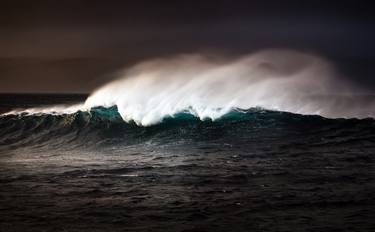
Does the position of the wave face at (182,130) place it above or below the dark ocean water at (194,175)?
above

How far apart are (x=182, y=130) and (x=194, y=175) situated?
7.75 metres

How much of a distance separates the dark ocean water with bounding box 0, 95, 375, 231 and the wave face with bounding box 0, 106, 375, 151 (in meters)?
0.04

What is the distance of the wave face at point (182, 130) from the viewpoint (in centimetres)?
1766

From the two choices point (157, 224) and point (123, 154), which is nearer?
point (157, 224)

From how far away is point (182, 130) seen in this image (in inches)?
758

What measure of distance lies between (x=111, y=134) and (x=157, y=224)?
1175cm

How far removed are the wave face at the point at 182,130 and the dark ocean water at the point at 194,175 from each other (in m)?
0.04

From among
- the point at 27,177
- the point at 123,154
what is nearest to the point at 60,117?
the point at 123,154

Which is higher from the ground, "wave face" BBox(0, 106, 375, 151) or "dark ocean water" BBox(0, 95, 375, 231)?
"wave face" BBox(0, 106, 375, 151)

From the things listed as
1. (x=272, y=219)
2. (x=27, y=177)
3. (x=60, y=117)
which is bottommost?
(x=272, y=219)

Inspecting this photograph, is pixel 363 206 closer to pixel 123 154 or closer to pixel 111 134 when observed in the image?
pixel 123 154

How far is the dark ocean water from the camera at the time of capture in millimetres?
8047

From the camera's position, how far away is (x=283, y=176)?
11.1 metres

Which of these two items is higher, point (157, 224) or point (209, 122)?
point (209, 122)
